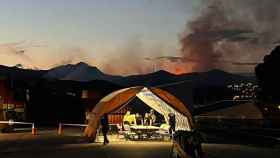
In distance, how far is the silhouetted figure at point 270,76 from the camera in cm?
6619

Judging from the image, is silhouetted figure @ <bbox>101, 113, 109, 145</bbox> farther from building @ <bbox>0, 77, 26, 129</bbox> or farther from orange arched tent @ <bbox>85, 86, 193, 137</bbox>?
building @ <bbox>0, 77, 26, 129</bbox>

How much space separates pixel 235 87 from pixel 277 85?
334 ft

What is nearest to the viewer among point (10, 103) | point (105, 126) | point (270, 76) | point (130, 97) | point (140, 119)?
point (105, 126)

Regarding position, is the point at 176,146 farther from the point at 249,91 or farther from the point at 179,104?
the point at 249,91

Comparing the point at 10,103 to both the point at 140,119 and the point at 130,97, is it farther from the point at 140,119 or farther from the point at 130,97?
the point at 130,97

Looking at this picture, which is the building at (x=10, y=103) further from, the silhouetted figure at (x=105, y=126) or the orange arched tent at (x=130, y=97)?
the silhouetted figure at (x=105, y=126)

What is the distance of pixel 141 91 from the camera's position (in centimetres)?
3403

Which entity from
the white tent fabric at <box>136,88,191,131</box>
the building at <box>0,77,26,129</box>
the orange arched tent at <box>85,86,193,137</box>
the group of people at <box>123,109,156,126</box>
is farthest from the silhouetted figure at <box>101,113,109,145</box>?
the building at <box>0,77,26,129</box>

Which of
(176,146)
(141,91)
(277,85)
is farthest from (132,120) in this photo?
(277,85)

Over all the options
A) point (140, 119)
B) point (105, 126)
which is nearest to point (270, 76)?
point (140, 119)

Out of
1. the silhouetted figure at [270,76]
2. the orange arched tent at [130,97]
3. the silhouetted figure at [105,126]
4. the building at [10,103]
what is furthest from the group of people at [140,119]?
the silhouetted figure at [270,76]

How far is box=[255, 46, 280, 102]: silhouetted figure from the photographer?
66.2 meters

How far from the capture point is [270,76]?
68.0 meters

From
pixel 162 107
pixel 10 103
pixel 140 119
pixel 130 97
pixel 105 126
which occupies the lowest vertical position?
pixel 105 126
